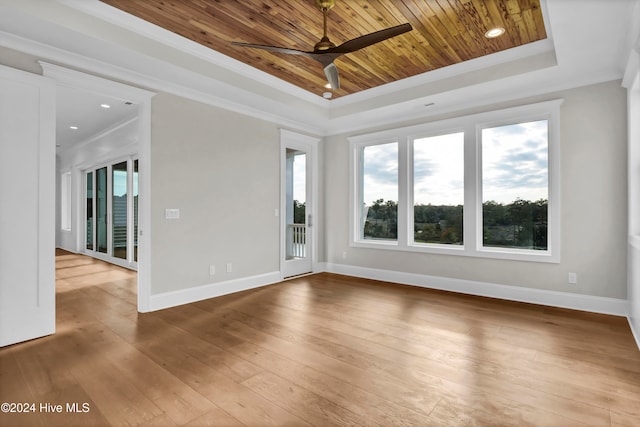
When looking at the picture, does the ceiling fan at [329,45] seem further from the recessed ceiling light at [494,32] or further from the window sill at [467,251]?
the window sill at [467,251]

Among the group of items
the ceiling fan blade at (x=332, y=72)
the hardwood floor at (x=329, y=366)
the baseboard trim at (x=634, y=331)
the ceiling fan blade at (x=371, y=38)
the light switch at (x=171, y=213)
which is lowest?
the hardwood floor at (x=329, y=366)

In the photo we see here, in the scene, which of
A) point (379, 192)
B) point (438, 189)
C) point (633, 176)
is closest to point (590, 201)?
point (633, 176)

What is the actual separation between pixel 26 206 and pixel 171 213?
1.33m

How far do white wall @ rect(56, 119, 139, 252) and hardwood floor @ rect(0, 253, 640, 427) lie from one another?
350 centimetres

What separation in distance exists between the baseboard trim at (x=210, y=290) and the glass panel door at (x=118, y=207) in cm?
387

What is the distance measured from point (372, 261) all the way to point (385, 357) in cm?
300

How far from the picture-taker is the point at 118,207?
23.3 ft

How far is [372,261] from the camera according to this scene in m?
5.53

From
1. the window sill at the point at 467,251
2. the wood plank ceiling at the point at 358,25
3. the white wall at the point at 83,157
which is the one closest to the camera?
the wood plank ceiling at the point at 358,25

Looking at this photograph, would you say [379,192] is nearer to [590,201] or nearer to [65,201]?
[590,201]

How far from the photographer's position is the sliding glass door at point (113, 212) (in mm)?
6449

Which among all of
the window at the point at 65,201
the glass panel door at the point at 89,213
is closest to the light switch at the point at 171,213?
the glass panel door at the point at 89,213

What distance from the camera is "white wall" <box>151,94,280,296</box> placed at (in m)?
3.81

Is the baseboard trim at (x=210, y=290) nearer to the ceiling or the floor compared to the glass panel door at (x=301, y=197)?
nearer to the floor
